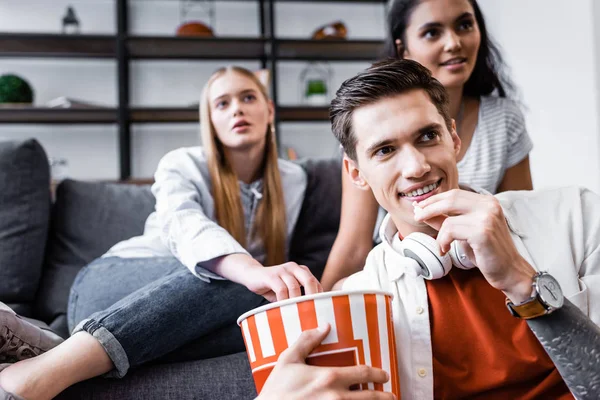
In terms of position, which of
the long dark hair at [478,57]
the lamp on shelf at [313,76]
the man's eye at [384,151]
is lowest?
the man's eye at [384,151]

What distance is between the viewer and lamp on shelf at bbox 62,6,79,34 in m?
3.82

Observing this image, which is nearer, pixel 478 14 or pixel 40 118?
pixel 478 14

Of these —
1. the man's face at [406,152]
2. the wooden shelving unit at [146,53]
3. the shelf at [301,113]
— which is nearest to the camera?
the man's face at [406,152]

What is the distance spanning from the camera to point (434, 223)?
2.88 feet

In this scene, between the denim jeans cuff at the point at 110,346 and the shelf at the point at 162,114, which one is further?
the shelf at the point at 162,114

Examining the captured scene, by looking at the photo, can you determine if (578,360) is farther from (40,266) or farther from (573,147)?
(573,147)

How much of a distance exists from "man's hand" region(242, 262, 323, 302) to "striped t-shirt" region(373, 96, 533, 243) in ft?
1.73

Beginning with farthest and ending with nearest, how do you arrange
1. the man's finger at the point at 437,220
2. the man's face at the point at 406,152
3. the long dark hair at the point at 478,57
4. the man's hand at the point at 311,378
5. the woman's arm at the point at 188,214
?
the long dark hair at the point at 478,57
the woman's arm at the point at 188,214
the man's face at the point at 406,152
the man's finger at the point at 437,220
the man's hand at the point at 311,378

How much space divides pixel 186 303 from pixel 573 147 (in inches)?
101

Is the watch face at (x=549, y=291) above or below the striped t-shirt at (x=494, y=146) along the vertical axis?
below

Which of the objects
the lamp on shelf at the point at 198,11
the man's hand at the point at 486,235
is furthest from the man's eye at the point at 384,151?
the lamp on shelf at the point at 198,11

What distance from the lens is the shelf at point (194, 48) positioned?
3826 millimetres

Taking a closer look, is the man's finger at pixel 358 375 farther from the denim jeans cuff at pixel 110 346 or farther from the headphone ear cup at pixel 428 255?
the denim jeans cuff at pixel 110 346

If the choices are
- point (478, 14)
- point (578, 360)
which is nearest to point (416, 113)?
point (578, 360)
